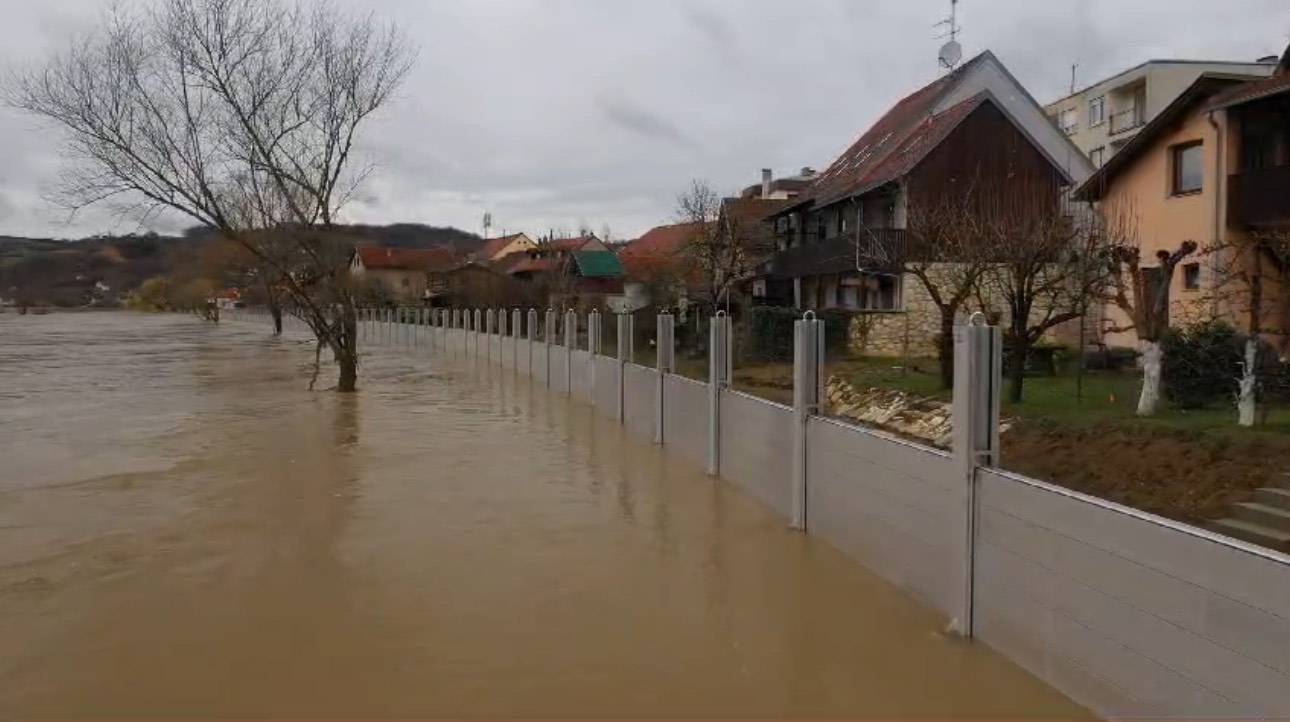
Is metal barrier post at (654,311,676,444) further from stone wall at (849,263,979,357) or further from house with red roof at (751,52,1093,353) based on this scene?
house with red roof at (751,52,1093,353)

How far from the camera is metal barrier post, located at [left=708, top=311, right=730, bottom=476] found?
9.29 metres

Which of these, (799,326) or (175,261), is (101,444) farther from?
(175,261)

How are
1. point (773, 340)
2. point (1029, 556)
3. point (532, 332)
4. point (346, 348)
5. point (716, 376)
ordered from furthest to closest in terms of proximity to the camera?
point (532, 332)
point (346, 348)
point (716, 376)
point (773, 340)
point (1029, 556)

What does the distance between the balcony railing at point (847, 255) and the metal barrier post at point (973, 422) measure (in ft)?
49.0

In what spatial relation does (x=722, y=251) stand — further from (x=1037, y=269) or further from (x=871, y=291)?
(x=1037, y=269)

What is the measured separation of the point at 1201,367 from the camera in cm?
1079

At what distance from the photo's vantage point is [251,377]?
2569 cm

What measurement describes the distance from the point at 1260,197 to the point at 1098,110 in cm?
2880

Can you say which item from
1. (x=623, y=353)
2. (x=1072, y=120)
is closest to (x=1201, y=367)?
(x=623, y=353)

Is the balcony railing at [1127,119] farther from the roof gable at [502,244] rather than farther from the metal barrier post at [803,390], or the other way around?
the roof gable at [502,244]

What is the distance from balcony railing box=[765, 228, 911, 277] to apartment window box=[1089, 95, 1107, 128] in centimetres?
1858

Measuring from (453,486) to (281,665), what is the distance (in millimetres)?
4858

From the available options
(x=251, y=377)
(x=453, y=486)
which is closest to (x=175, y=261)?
(x=251, y=377)

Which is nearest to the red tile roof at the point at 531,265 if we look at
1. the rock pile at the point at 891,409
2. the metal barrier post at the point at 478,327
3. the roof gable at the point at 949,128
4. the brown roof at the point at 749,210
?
the brown roof at the point at 749,210
